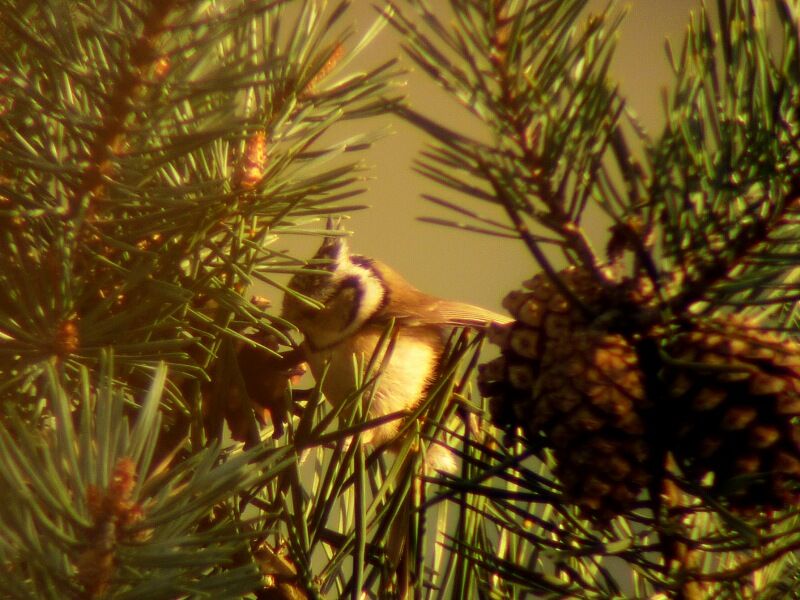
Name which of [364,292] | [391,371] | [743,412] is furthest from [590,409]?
[364,292]

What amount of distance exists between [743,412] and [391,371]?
0.85 m

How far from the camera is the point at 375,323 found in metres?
1.35

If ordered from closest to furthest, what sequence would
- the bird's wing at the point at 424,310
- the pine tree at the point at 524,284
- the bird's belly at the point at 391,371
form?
the pine tree at the point at 524,284, the bird's belly at the point at 391,371, the bird's wing at the point at 424,310

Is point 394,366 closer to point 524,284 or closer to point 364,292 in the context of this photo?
point 364,292

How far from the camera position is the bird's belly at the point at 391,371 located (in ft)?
3.83

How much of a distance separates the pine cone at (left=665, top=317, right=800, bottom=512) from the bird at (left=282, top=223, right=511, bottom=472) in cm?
65

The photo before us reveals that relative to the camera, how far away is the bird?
3.85ft

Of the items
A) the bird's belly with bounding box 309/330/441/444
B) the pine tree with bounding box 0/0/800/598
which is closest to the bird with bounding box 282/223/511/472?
the bird's belly with bounding box 309/330/441/444

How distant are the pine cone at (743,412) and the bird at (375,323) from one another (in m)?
0.65

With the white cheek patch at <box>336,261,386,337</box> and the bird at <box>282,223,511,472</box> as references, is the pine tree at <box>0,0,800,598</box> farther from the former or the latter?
the white cheek patch at <box>336,261,386,337</box>

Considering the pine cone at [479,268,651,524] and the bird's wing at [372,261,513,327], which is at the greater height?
the bird's wing at [372,261,513,327]

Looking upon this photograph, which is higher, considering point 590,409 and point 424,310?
point 424,310

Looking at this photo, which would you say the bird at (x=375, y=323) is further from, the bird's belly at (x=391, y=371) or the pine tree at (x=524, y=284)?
the pine tree at (x=524, y=284)

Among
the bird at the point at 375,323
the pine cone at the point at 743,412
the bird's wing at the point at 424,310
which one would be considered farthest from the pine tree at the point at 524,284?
the bird's wing at the point at 424,310
